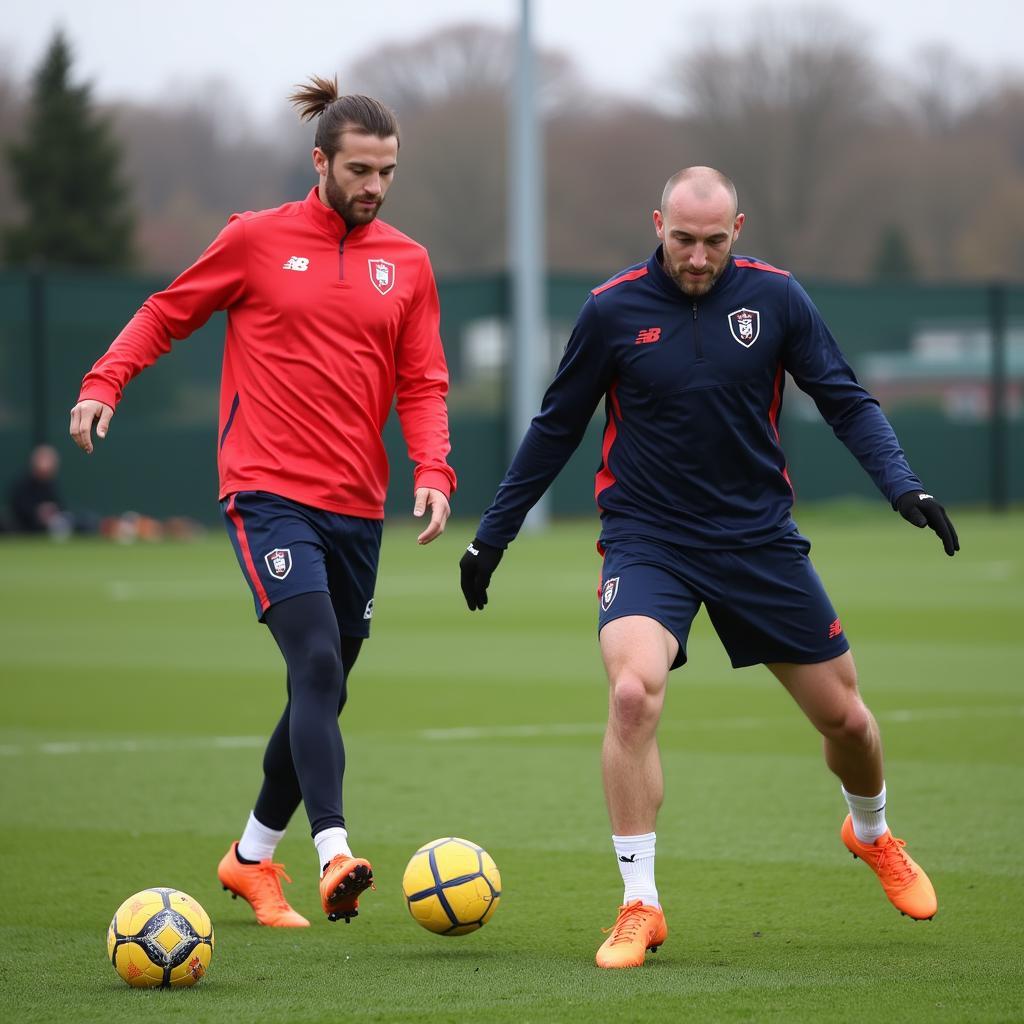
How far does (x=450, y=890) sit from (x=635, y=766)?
65 centimetres

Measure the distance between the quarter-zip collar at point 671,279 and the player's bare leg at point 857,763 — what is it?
116cm

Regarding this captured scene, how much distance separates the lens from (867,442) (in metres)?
5.54

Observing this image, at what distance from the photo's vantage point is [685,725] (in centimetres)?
998

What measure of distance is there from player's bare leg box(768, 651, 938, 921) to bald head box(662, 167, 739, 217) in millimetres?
1439

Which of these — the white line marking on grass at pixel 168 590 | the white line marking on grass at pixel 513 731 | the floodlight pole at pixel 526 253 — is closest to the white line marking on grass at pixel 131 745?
the white line marking on grass at pixel 513 731

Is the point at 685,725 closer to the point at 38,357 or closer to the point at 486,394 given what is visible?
the point at 38,357

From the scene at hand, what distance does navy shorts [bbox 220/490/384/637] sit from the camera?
17.8ft

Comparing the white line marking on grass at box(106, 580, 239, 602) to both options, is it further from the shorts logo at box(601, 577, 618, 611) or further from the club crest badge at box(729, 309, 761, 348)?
the club crest badge at box(729, 309, 761, 348)

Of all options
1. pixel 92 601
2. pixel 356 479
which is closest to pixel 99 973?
pixel 356 479

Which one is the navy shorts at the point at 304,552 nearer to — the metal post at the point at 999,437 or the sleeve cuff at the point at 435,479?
the sleeve cuff at the point at 435,479

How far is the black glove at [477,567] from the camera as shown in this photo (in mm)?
5633

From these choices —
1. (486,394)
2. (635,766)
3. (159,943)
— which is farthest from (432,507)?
(486,394)

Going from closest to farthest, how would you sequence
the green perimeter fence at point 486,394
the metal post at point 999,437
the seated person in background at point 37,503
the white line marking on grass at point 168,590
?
1. the white line marking on grass at point 168,590
2. the seated person in background at point 37,503
3. the green perimeter fence at point 486,394
4. the metal post at point 999,437

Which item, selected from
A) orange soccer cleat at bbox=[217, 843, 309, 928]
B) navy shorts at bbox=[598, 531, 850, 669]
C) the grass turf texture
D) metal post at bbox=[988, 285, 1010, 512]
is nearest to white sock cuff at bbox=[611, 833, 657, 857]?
the grass turf texture
